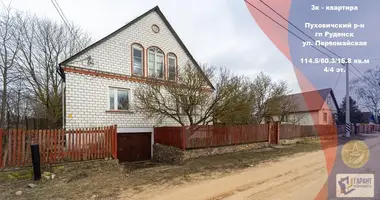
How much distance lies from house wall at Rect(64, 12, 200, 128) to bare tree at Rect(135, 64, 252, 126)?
4.41ft

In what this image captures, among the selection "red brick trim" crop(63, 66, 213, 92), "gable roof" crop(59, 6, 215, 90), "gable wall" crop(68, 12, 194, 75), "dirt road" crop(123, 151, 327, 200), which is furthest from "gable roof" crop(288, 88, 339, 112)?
"dirt road" crop(123, 151, 327, 200)

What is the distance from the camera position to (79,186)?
7172mm

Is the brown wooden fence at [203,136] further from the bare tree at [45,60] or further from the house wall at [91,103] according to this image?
the bare tree at [45,60]

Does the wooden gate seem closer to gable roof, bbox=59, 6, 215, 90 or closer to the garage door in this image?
gable roof, bbox=59, 6, 215, 90

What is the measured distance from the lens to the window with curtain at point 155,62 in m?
15.3

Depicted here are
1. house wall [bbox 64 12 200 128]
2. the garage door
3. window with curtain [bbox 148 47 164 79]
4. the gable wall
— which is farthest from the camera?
window with curtain [bbox 148 47 164 79]

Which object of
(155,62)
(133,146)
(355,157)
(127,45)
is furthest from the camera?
(155,62)

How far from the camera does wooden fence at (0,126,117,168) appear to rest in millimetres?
8133

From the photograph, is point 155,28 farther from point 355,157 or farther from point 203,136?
point 355,157

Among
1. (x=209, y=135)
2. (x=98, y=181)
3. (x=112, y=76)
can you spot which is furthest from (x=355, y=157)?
(x=112, y=76)

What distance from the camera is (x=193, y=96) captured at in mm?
12391

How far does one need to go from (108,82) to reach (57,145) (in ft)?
17.4

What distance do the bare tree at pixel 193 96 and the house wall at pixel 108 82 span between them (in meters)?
1.34

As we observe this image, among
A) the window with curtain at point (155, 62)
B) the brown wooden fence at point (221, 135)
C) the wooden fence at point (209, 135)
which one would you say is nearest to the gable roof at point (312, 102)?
the wooden fence at point (209, 135)
